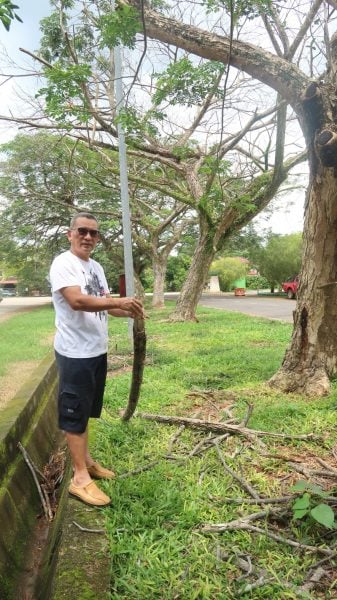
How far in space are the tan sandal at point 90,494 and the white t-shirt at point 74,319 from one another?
82 cm

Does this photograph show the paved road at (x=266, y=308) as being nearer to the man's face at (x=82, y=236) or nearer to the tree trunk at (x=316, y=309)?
the tree trunk at (x=316, y=309)

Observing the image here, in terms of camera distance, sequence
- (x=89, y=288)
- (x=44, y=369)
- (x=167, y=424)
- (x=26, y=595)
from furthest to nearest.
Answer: (x=44, y=369) → (x=167, y=424) → (x=89, y=288) → (x=26, y=595)

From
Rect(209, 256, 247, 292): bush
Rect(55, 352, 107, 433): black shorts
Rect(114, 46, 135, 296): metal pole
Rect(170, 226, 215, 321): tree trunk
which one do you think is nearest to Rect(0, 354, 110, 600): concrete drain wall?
Rect(55, 352, 107, 433): black shorts

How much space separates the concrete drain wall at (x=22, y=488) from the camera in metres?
2.64

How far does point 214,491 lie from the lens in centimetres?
281

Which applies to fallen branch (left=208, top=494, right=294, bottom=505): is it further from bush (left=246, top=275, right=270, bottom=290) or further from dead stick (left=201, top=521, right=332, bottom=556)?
bush (left=246, top=275, right=270, bottom=290)

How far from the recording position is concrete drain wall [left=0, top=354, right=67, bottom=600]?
2.64 meters

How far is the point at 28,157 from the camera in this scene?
1886 centimetres

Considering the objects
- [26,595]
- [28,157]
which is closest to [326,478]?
[26,595]

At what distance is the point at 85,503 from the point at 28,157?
18550 mm

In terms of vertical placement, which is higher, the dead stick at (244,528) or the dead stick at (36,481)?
the dead stick at (244,528)

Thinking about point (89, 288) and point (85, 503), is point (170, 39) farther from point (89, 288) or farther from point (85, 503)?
point (85, 503)

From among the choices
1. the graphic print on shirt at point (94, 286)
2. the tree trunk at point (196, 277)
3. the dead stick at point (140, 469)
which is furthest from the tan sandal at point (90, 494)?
the tree trunk at point (196, 277)

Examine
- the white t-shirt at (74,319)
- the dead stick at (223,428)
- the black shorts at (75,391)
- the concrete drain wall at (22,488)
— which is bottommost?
the concrete drain wall at (22,488)
